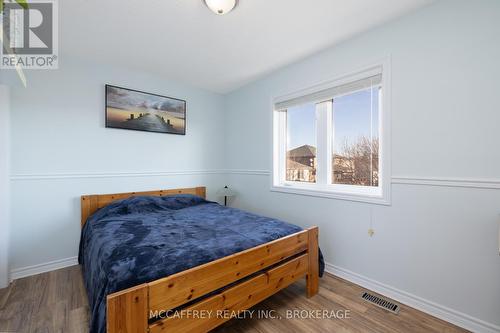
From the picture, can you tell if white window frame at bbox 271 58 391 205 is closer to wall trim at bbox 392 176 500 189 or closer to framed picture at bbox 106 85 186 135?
wall trim at bbox 392 176 500 189

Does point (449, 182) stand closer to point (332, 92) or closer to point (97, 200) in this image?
point (332, 92)

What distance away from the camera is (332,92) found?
8.02 ft

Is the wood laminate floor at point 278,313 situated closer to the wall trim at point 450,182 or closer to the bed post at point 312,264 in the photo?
the bed post at point 312,264

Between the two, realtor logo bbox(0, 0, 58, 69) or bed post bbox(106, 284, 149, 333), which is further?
realtor logo bbox(0, 0, 58, 69)

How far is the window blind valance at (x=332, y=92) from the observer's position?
7.04ft

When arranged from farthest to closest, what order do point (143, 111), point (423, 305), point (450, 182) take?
point (143, 111) → point (423, 305) → point (450, 182)

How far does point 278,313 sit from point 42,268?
8.38 feet

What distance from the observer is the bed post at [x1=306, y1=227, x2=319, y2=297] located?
1997 millimetres

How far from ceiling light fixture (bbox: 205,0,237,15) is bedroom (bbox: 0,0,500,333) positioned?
0.02 m

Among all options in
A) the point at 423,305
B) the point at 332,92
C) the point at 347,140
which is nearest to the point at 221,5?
the point at 332,92

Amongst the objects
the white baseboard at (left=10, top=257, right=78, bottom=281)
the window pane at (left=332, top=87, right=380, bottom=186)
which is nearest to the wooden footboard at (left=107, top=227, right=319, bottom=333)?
the window pane at (left=332, top=87, right=380, bottom=186)

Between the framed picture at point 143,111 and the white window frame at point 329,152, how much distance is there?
1444mm

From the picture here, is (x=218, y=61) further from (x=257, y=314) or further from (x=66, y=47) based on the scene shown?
(x=257, y=314)

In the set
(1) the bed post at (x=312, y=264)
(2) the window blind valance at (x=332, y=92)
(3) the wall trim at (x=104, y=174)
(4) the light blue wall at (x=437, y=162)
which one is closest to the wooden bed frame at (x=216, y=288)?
(1) the bed post at (x=312, y=264)
